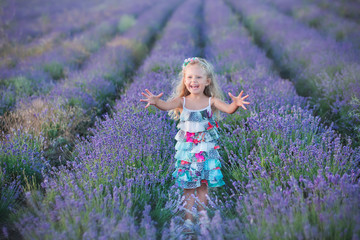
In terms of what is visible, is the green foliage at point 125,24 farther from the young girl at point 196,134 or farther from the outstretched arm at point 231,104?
the outstretched arm at point 231,104

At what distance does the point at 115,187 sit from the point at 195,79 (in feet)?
3.43

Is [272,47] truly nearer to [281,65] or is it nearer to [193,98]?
[281,65]

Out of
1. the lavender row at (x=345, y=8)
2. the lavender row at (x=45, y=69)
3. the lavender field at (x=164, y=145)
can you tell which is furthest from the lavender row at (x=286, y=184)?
the lavender row at (x=345, y=8)

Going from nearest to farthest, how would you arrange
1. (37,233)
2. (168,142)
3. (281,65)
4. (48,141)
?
(37,233) < (168,142) < (48,141) < (281,65)

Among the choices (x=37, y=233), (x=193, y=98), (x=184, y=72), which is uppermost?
(x=184, y=72)

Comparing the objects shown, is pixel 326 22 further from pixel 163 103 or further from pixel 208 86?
pixel 163 103

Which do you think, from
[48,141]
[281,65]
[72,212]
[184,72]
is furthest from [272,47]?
[72,212]

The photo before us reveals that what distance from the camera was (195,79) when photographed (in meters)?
2.16

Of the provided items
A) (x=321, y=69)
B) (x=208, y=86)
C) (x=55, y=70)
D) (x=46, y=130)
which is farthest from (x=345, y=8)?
(x=46, y=130)

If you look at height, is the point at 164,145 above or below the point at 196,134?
below

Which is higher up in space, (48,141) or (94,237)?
(94,237)

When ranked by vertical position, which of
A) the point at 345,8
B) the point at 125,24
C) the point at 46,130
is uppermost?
the point at 125,24

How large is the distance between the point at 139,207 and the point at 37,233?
2.31 feet

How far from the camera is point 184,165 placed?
2188mm
